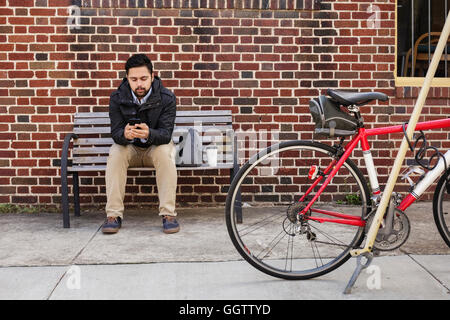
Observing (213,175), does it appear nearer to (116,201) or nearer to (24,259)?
(116,201)

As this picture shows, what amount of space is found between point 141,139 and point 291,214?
171cm

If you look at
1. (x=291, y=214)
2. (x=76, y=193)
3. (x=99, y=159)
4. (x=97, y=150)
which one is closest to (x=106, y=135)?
(x=97, y=150)

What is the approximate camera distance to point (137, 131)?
404 cm

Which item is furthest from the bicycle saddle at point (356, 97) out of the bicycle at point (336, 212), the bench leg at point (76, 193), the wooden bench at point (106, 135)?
the bench leg at point (76, 193)

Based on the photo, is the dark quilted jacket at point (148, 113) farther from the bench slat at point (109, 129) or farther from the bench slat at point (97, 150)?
the bench slat at point (97, 150)

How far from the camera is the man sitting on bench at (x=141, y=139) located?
413 centimetres

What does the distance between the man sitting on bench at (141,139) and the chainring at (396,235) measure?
5.86ft

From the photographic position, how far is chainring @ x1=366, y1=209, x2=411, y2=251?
2.81 metres

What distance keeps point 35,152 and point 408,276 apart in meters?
3.63

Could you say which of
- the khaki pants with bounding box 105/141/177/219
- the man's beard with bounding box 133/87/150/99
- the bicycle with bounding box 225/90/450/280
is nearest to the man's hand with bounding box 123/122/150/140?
the khaki pants with bounding box 105/141/177/219

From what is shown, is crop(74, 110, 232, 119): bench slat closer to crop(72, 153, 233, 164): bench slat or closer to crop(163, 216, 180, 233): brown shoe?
crop(72, 153, 233, 164): bench slat

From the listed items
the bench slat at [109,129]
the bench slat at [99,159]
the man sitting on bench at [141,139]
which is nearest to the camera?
the man sitting on bench at [141,139]

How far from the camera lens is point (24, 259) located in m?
3.41

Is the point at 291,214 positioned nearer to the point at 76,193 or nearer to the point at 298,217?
the point at 298,217
